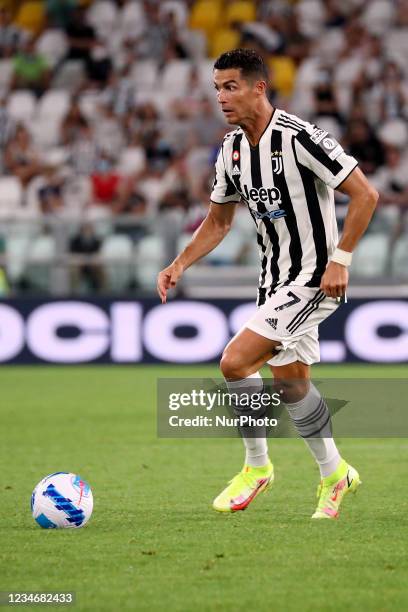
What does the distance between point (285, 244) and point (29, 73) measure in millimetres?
13422

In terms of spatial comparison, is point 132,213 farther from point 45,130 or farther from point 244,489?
point 244,489

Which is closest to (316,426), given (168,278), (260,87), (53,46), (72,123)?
(168,278)

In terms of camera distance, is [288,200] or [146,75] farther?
[146,75]

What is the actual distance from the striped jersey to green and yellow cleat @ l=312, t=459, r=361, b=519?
2.93ft

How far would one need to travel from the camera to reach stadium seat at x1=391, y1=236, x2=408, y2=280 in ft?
46.7

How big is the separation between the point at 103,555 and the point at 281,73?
1330 cm

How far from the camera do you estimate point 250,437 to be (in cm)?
632

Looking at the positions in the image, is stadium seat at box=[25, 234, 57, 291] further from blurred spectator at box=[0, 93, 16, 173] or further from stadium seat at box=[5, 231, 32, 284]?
blurred spectator at box=[0, 93, 16, 173]

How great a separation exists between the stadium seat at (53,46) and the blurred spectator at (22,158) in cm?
245

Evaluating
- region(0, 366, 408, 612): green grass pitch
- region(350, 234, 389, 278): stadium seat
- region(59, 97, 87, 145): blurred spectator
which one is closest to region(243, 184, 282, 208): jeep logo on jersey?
region(0, 366, 408, 612): green grass pitch

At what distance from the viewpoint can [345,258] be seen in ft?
18.6

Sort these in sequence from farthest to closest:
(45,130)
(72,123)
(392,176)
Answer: (45,130) → (72,123) → (392,176)

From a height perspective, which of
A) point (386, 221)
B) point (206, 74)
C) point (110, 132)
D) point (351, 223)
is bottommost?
point (386, 221)

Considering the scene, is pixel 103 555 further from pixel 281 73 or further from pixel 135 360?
pixel 281 73
